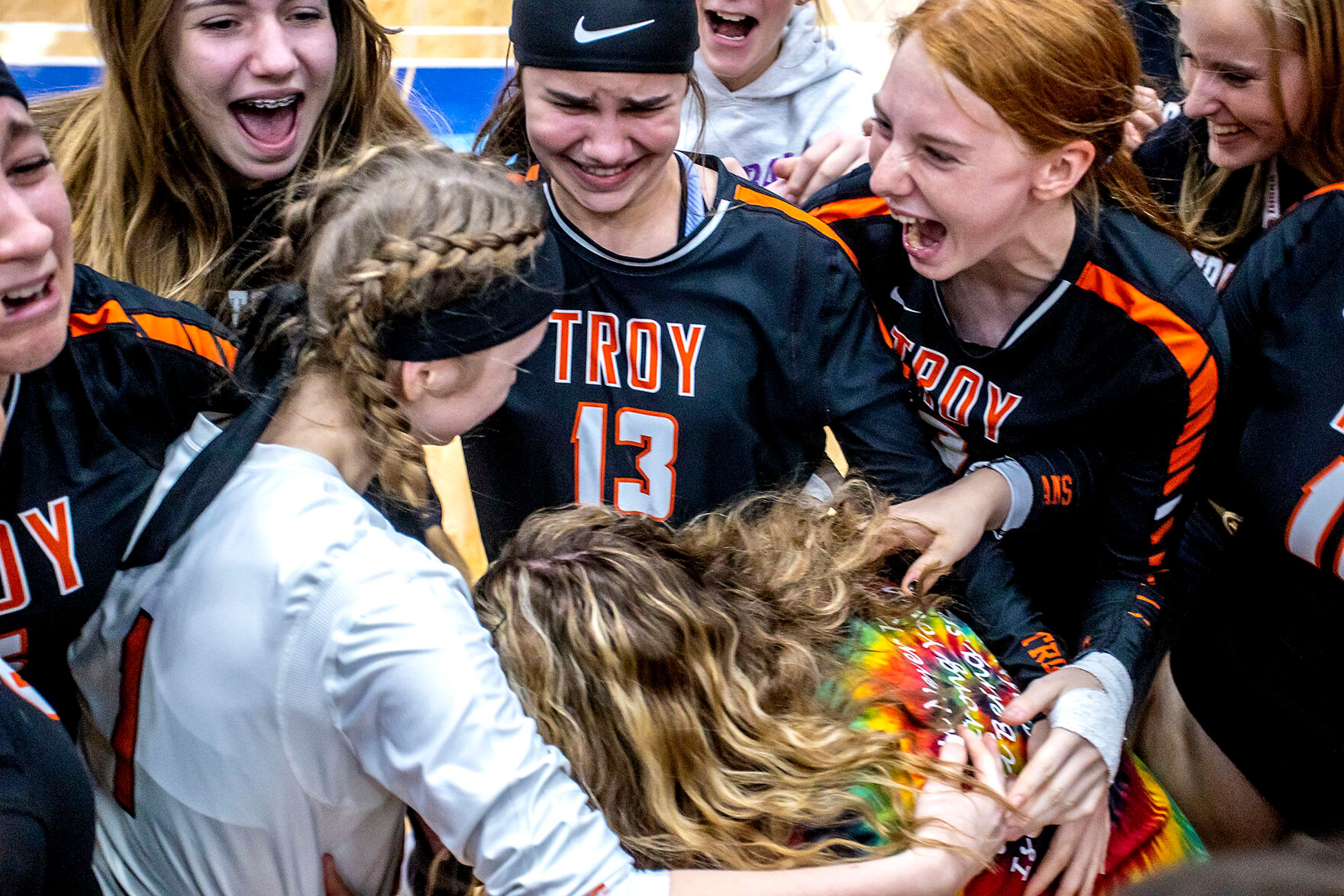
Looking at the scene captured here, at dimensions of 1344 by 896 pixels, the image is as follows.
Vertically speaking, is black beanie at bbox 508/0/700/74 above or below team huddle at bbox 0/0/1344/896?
above

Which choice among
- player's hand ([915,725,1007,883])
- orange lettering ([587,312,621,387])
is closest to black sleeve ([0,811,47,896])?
player's hand ([915,725,1007,883])

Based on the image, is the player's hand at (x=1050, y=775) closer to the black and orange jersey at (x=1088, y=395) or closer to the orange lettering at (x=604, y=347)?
the black and orange jersey at (x=1088, y=395)

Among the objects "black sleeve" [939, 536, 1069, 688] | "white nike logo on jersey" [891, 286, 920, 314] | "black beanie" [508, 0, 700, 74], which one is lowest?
"black sleeve" [939, 536, 1069, 688]

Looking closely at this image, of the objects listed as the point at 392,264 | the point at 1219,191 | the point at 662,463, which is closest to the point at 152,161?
the point at 392,264

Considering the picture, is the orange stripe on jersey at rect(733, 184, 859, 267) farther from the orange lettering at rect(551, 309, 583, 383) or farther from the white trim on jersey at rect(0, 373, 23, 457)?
the white trim on jersey at rect(0, 373, 23, 457)

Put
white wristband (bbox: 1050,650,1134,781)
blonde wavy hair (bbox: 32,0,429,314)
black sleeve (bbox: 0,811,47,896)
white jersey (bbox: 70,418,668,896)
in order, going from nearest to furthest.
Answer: black sleeve (bbox: 0,811,47,896) → white jersey (bbox: 70,418,668,896) → white wristband (bbox: 1050,650,1134,781) → blonde wavy hair (bbox: 32,0,429,314)

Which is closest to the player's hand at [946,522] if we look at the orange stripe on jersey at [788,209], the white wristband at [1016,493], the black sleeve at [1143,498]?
the white wristband at [1016,493]

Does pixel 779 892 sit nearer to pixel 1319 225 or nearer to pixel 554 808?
pixel 554 808

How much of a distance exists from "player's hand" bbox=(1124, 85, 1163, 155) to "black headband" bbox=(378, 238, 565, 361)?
38.1 inches

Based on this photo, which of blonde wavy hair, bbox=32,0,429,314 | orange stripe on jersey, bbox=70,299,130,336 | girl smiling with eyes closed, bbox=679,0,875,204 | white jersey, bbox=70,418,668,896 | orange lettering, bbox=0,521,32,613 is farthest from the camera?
girl smiling with eyes closed, bbox=679,0,875,204

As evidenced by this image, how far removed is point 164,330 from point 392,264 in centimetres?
35

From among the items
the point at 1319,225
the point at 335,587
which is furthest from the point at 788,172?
the point at 335,587

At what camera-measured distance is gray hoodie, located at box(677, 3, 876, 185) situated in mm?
2562

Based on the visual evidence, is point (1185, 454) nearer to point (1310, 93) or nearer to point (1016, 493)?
point (1016, 493)
